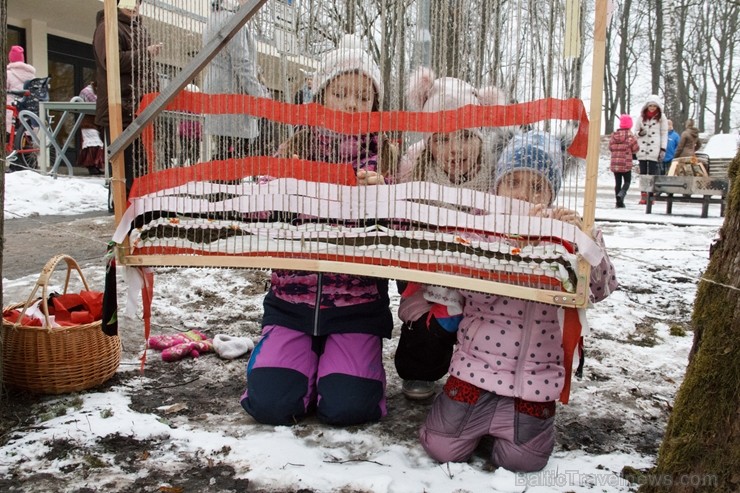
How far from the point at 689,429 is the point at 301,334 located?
4.49 feet

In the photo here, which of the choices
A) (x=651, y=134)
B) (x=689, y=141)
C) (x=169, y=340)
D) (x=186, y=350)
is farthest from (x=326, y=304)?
(x=689, y=141)

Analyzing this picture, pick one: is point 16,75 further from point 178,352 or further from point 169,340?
point 178,352

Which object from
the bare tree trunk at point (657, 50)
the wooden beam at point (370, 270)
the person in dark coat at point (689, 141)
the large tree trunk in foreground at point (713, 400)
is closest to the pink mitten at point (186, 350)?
the wooden beam at point (370, 270)

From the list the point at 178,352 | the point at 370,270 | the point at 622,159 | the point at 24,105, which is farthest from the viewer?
the point at 622,159

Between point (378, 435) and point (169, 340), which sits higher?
point (169, 340)

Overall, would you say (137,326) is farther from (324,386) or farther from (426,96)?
(426,96)

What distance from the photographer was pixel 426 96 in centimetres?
185

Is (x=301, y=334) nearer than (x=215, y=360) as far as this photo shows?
Yes

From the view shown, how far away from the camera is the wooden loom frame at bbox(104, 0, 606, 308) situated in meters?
1.64

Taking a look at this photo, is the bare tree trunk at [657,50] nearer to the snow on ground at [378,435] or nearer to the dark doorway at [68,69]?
the dark doorway at [68,69]

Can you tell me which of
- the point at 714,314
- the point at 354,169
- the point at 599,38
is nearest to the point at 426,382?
the point at 354,169

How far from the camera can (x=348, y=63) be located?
1893mm

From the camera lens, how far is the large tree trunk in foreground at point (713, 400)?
1.55m

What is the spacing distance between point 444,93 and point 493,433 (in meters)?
1.08
